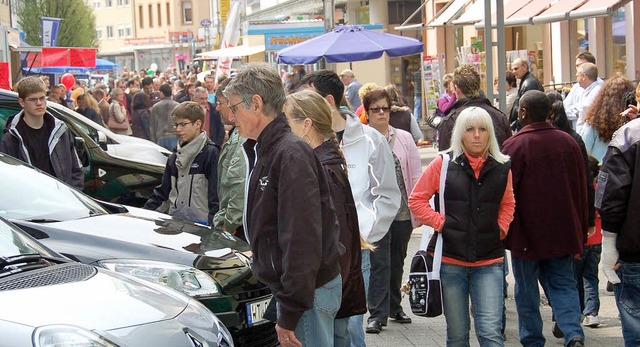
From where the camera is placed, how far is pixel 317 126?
5.48 meters

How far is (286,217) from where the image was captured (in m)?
4.45

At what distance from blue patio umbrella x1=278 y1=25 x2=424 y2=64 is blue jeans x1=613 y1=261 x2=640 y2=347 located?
9.47 m

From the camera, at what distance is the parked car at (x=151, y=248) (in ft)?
21.4

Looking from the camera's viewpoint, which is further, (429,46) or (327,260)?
(429,46)

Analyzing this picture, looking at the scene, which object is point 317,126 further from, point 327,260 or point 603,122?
point 603,122

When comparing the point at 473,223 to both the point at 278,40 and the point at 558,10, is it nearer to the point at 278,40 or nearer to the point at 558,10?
the point at 558,10

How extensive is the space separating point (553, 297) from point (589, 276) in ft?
3.46

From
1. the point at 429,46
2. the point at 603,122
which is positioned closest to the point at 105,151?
the point at 603,122

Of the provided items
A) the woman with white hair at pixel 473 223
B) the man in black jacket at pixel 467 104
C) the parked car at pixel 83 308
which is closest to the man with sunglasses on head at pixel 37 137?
the man in black jacket at pixel 467 104

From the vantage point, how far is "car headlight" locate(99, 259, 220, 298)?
21.1 ft

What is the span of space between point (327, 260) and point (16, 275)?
1.46 metres

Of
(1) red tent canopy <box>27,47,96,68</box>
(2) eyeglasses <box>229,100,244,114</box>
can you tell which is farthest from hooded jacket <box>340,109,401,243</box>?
(1) red tent canopy <box>27,47,96,68</box>

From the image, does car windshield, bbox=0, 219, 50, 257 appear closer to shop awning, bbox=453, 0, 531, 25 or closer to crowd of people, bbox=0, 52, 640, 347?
crowd of people, bbox=0, 52, 640, 347

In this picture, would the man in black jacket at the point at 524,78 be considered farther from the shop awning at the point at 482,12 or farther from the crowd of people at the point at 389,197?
the shop awning at the point at 482,12
